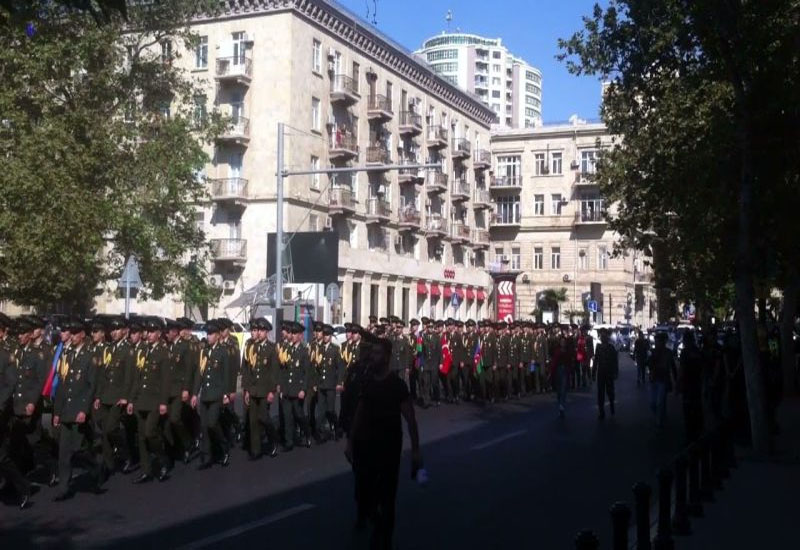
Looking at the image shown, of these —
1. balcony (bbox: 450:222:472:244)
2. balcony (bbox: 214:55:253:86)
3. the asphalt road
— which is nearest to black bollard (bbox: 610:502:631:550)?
the asphalt road

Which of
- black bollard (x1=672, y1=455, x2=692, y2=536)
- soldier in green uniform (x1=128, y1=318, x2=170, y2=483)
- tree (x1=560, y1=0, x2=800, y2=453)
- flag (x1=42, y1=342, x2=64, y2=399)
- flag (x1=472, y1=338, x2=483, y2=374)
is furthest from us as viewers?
flag (x1=472, y1=338, x2=483, y2=374)

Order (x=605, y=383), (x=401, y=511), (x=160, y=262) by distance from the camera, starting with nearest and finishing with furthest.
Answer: (x=401, y=511) < (x=605, y=383) < (x=160, y=262)

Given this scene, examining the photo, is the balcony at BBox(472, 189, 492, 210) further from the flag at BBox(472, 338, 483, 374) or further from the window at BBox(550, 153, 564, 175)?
the flag at BBox(472, 338, 483, 374)

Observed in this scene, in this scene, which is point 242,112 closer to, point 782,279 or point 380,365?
point 782,279

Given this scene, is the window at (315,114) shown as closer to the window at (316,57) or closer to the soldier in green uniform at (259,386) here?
the window at (316,57)

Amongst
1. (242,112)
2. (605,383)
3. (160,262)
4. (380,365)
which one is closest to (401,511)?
(380,365)

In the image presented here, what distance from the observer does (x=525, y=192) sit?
281ft

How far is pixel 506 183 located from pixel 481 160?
845cm

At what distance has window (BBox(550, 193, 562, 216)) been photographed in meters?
84.6

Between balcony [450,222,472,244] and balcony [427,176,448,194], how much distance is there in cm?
340

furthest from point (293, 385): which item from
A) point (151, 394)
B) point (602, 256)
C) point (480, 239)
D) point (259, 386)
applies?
point (602, 256)

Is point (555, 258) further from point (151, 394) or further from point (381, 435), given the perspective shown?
point (381, 435)

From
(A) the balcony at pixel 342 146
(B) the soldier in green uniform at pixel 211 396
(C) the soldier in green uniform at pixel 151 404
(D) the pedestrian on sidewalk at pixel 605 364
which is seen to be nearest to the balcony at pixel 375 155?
(A) the balcony at pixel 342 146

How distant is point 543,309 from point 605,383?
55.4 metres
